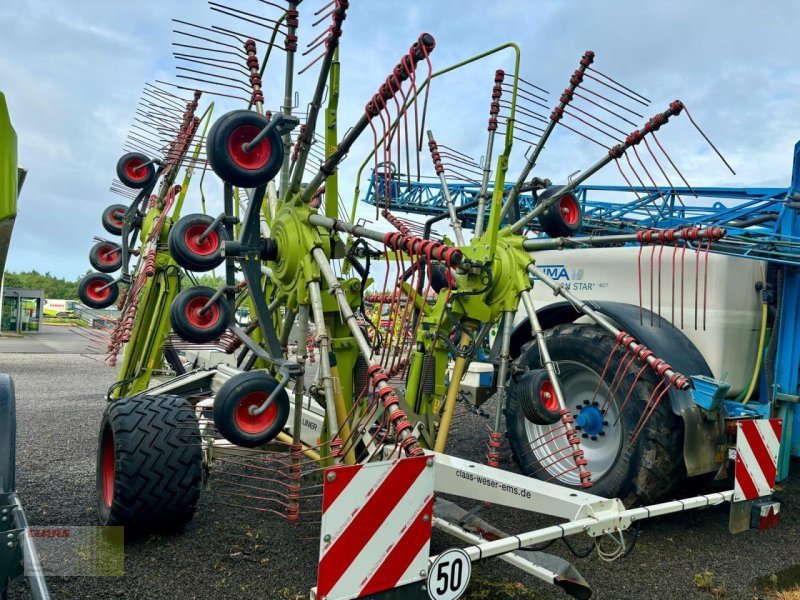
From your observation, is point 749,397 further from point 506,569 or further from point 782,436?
point 506,569

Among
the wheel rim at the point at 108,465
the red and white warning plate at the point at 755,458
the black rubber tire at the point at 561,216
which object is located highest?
the black rubber tire at the point at 561,216

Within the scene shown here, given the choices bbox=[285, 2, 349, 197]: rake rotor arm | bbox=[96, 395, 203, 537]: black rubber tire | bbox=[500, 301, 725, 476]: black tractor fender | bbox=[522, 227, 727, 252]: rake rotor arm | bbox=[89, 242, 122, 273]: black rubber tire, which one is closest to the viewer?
bbox=[285, 2, 349, 197]: rake rotor arm

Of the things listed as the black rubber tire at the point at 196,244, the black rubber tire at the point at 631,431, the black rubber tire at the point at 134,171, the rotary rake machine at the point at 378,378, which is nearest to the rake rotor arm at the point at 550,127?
the rotary rake machine at the point at 378,378

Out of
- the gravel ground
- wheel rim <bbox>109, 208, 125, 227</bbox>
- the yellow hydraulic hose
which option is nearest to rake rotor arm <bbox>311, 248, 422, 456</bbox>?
the gravel ground

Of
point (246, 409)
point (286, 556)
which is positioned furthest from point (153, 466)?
point (286, 556)

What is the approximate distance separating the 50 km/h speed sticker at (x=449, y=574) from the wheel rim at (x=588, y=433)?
2055 mm

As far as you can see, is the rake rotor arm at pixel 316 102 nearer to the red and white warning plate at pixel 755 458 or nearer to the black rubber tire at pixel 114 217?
the red and white warning plate at pixel 755 458

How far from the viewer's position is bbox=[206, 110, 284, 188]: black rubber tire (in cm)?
320

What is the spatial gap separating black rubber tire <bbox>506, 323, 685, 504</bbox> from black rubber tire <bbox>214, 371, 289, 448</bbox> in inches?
57.9

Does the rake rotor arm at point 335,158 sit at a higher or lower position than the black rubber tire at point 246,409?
higher

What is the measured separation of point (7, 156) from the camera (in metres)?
2.12

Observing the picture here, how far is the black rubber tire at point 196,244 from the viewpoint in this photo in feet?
13.0

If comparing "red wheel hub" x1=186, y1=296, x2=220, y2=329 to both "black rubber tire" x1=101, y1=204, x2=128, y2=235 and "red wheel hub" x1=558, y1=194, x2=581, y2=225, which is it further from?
"black rubber tire" x1=101, y1=204, x2=128, y2=235

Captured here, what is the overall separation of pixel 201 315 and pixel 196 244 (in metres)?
0.46
